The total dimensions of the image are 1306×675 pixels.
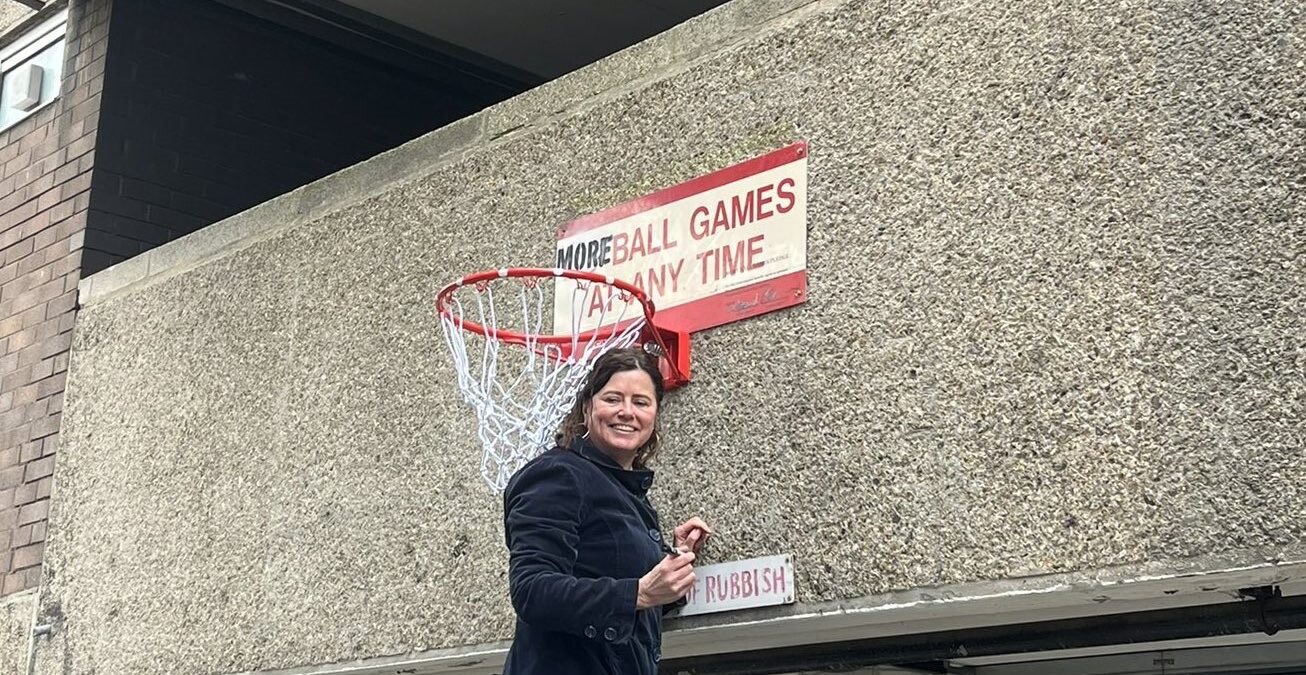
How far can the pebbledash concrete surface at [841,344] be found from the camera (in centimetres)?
395

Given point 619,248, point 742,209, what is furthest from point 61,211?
point 742,209

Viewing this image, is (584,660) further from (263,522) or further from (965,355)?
(263,522)

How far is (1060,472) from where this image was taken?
162 inches

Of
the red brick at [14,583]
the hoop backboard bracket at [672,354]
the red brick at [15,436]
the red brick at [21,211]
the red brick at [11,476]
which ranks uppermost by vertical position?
the red brick at [21,211]

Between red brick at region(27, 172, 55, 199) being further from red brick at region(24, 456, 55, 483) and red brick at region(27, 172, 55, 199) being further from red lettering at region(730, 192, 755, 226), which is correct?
red lettering at region(730, 192, 755, 226)

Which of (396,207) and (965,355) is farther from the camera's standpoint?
(396,207)

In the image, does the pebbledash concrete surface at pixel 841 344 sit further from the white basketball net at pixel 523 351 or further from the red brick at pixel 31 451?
the red brick at pixel 31 451

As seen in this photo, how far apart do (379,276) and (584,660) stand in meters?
2.54

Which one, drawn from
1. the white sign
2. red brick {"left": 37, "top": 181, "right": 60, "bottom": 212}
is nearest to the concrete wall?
red brick {"left": 37, "top": 181, "right": 60, "bottom": 212}

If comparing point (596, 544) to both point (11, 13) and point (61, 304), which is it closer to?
point (61, 304)

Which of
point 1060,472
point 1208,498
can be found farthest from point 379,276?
point 1208,498

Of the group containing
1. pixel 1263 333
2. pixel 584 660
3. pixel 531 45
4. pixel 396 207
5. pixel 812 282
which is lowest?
pixel 584 660

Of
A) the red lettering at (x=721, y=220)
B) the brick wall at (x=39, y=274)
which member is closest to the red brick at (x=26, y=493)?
the brick wall at (x=39, y=274)

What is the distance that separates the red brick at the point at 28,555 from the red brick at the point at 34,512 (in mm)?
115
